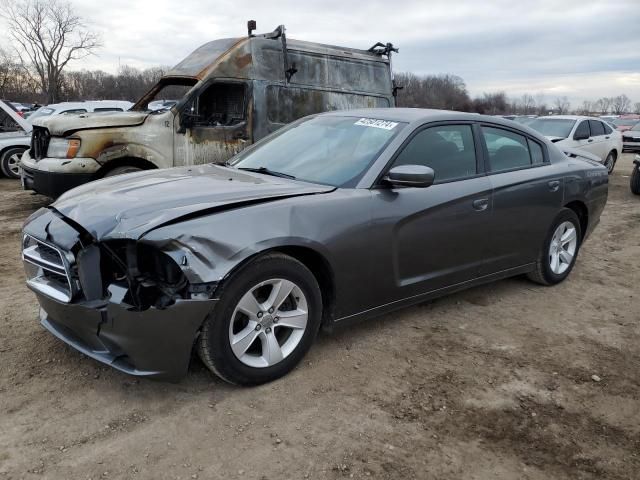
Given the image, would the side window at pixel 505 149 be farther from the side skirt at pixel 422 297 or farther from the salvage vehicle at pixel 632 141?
the salvage vehicle at pixel 632 141

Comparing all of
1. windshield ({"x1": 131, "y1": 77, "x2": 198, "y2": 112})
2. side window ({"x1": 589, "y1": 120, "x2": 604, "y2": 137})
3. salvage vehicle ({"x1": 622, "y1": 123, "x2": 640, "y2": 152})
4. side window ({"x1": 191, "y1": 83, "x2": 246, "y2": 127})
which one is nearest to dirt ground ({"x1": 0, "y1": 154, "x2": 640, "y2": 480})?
side window ({"x1": 191, "y1": 83, "x2": 246, "y2": 127})

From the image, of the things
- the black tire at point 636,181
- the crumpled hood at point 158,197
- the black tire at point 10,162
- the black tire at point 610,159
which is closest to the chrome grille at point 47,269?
the crumpled hood at point 158,197

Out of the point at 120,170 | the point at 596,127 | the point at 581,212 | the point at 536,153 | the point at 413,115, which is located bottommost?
the point at 581,212

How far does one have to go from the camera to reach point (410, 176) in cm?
343

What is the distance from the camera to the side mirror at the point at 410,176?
Result: 3.43 meters

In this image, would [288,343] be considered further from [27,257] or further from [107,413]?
[27,257]

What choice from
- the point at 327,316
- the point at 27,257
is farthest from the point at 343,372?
the point at 27,257

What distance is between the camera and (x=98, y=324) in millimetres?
2787

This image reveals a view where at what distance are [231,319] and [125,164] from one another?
4.93 metres

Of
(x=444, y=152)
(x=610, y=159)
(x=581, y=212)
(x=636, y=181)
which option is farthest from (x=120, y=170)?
(x=610, y=159)

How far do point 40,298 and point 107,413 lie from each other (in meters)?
0.79

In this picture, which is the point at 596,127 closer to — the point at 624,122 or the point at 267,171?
the point at 267,171

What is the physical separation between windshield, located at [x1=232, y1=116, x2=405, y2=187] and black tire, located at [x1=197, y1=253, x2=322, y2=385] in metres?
0.73

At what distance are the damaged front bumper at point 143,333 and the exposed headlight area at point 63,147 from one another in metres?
4.47
